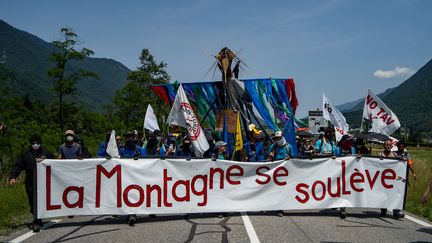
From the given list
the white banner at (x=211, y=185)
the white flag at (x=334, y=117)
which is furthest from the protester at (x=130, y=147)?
the white flag at (x=334, y=117)

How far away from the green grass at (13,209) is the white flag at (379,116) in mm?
7891

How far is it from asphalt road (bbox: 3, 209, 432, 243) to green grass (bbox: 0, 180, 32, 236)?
0.66 meters

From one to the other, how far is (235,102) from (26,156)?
19.5ft

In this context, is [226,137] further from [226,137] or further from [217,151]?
[217,151]

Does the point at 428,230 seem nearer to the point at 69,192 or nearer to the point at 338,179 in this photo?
the point at 338,179

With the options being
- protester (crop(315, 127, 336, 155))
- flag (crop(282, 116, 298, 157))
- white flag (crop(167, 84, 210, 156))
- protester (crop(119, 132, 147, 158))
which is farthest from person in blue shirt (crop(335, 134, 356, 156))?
protester (crop(119, 132, 147, 158))

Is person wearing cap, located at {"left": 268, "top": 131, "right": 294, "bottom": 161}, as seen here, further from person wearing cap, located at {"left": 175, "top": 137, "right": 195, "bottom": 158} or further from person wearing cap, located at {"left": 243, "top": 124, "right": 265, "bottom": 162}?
person wearing cap, located at {"left": 175, "top": 137, "right": 195, "bottom": 158}

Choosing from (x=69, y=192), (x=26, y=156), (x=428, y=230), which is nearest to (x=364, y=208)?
(x=428, y=230)

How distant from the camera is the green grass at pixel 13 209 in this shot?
24.3 feet

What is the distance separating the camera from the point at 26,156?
748 centimetres

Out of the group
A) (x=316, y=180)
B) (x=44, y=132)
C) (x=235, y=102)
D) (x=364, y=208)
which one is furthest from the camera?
(x=44, y=132)

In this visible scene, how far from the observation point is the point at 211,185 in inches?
315

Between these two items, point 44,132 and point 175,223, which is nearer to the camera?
point 175,223

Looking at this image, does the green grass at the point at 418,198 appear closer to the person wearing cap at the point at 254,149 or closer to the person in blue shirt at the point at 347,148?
the person in blue shirt at the point at 347,148
